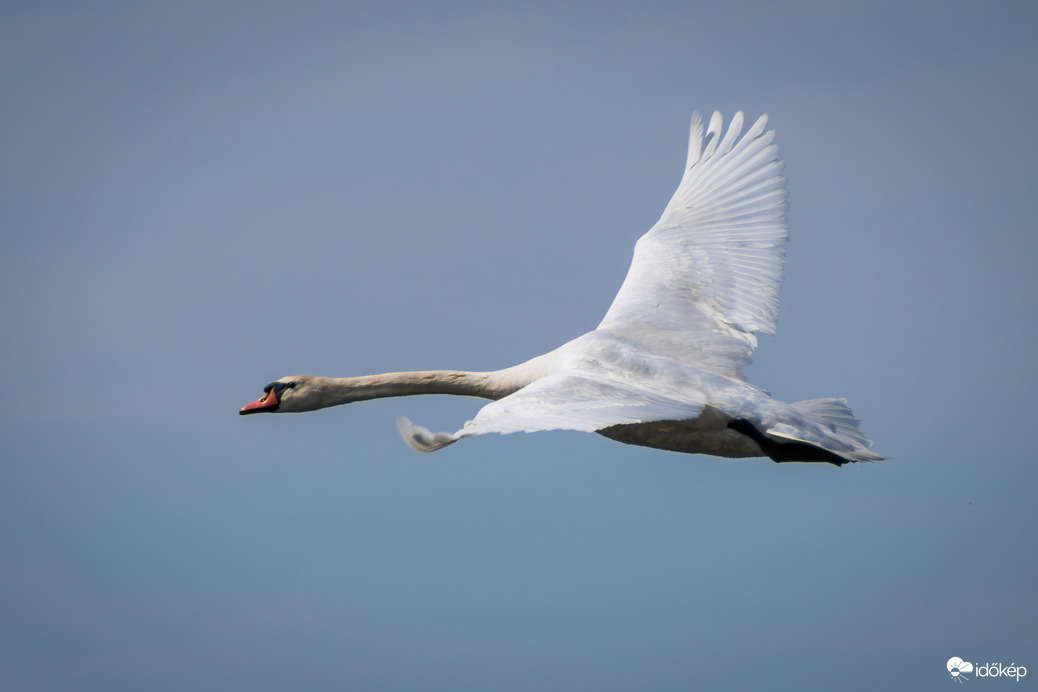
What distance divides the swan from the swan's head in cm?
1

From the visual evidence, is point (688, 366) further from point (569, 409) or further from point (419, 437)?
point (419, 437)

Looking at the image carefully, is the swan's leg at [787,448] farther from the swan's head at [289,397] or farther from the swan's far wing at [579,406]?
the swan's head at [289,397]

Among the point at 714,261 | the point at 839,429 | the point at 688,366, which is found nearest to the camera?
the point at 839,429

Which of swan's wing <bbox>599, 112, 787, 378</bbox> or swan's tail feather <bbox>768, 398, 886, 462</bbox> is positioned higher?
swan's wing <bbox>599, 112, 787, 378</bbox>

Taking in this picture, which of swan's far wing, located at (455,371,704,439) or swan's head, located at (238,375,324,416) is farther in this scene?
swan's head, located at (238,375,324,416)

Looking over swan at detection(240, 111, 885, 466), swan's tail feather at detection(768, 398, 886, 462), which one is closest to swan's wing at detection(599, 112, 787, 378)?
swan at detection(240, 111, 885, 466)

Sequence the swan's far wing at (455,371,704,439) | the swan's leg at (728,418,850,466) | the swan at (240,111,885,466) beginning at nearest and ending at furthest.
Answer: the swan's far wing at (455,371,704,439) → the swan at (240,111,885,466) → the swan's leg at (728,418,850,466)

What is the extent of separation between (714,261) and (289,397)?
5.65 m

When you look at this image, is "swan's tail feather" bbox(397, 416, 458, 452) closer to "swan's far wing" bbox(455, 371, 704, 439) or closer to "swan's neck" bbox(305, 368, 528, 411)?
"swan's far wing" bbox(455, 371, 704, 439)

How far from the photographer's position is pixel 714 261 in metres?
15.6

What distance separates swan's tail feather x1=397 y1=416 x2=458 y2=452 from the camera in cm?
1106

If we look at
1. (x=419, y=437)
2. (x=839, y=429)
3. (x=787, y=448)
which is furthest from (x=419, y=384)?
(x=839, y=429)

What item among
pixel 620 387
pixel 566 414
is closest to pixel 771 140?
pixel 620 387

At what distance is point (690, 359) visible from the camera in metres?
14.3
